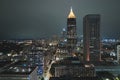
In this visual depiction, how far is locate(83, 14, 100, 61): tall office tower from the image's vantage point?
136ft

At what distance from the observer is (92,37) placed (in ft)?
142

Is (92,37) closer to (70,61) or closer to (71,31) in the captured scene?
(70,61)

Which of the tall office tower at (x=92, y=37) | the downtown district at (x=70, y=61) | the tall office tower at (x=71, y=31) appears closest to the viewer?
the downtown district at (x=70, y=61)

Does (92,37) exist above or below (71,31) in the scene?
below

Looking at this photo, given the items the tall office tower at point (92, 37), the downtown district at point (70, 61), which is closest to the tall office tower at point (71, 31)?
the downtown district at point (70, 61)

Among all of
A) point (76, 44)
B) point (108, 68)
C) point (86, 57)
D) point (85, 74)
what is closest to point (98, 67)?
point (108, 68)

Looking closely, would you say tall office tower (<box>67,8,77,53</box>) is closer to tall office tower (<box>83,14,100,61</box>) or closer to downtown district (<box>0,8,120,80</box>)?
downtown district (<box>0,8,120,80</box>)

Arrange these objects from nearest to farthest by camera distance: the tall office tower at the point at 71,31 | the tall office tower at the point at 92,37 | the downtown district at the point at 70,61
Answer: the downtown district at the point at 70,61
the tall office tower at the point at 92,37
the tall office tower at the point at 71,31

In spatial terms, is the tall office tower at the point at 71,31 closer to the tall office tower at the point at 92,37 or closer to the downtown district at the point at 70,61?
the downtown district at the point at 70,61

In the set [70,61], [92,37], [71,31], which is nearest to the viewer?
[70,61]

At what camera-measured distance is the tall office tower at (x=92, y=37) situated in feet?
136

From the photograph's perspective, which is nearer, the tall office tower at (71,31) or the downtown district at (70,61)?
the downtown district at (70,61)

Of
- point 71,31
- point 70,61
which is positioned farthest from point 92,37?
point 71,31

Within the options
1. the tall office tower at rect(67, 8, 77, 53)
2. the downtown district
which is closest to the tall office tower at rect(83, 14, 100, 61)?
the downtown district
